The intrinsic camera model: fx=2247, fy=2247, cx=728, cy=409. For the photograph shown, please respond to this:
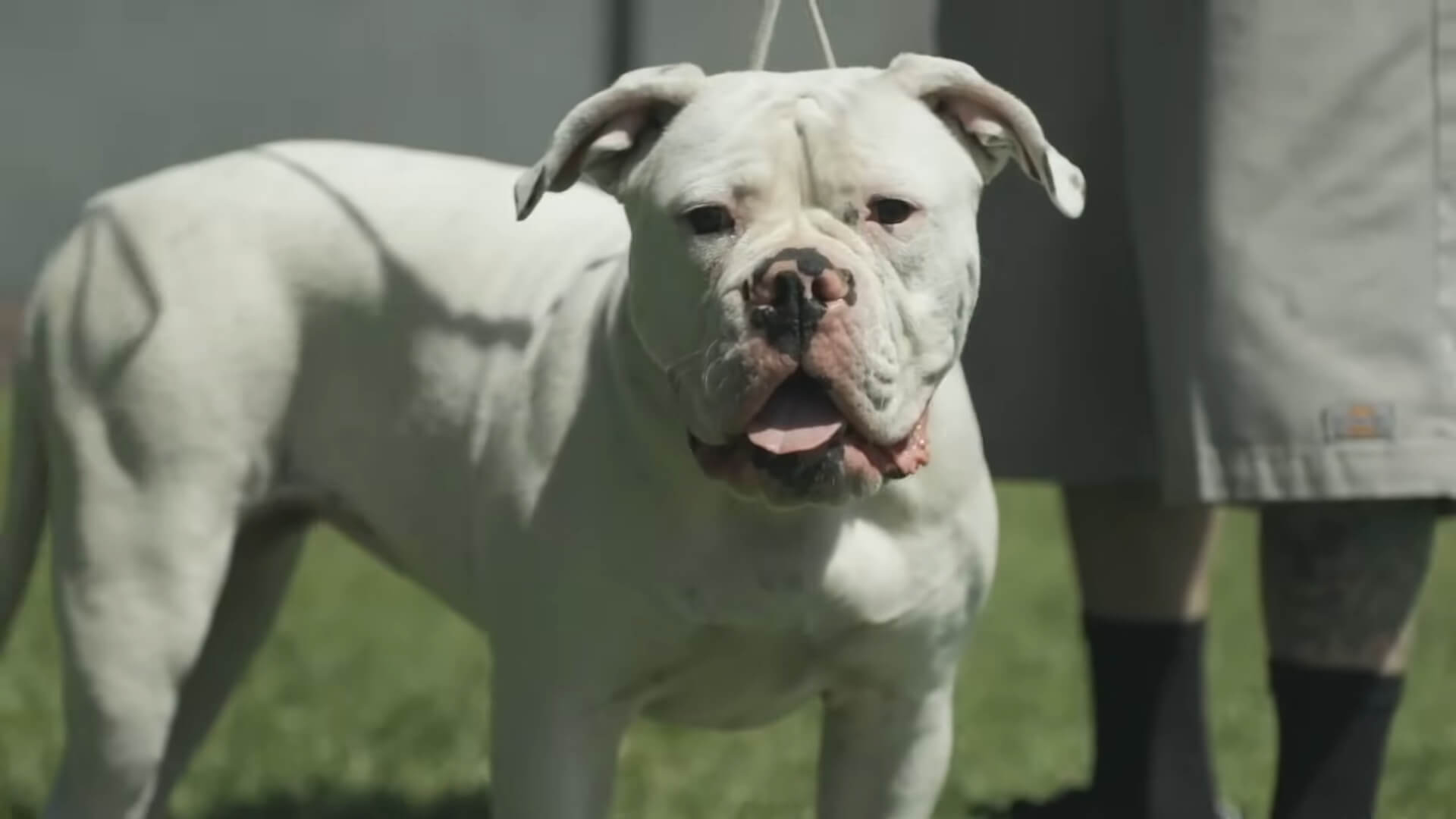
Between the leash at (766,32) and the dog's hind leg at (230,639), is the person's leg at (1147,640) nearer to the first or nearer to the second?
the leash at (766,32)

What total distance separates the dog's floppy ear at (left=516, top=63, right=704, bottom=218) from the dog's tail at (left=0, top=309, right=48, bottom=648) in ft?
3.66

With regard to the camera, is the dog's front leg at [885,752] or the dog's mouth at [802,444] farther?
the dog's front leg at [885,752]

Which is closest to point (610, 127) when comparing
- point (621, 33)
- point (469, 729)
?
point (469, 729)

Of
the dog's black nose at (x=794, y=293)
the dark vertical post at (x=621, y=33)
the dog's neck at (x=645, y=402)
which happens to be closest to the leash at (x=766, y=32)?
the dog's neck at (x=645, y=402)

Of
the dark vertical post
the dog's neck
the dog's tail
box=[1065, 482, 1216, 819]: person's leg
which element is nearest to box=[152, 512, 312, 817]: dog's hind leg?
the dog's tail

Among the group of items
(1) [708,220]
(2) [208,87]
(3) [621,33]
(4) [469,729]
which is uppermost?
(1) [708,220]

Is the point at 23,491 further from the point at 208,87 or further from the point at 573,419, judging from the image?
the point at 208,87

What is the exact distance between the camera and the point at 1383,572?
3.28 meters

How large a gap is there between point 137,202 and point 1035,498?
4897 millimetres

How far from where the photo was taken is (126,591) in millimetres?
3178

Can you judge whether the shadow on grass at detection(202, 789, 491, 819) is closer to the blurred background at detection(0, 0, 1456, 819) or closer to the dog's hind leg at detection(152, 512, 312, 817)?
the blurred background at detection(0, 0, 1456, 819)

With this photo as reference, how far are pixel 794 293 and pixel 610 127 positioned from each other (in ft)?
1.35

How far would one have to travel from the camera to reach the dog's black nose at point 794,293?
7.80 feet

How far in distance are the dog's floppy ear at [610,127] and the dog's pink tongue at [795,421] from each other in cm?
39
